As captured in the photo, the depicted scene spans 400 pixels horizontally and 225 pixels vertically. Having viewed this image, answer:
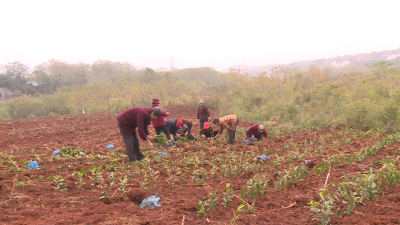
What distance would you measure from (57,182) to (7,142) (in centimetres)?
837

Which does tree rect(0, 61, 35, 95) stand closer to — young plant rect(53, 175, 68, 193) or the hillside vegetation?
the hillside vegetation

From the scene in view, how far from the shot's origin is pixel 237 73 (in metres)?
24.0

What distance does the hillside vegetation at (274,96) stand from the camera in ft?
38.3

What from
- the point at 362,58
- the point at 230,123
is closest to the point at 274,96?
the point at 230,123

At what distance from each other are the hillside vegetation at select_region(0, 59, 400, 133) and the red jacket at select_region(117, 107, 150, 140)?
8510 millimetres

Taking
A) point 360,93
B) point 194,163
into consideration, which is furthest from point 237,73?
point 194,163

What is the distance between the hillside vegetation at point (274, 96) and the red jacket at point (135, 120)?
27.9 feet

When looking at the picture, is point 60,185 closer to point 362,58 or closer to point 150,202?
point 150,202

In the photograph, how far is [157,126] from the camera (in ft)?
26.7

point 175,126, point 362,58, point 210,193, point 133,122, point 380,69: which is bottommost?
point 175,126

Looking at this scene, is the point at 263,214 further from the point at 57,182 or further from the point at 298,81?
the point at 298,81

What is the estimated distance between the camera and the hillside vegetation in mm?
11688

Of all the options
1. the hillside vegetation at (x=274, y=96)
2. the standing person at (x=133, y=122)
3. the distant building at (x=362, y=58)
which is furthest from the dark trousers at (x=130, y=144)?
the distant building at (x=362, y=58)

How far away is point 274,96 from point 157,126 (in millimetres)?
12827
